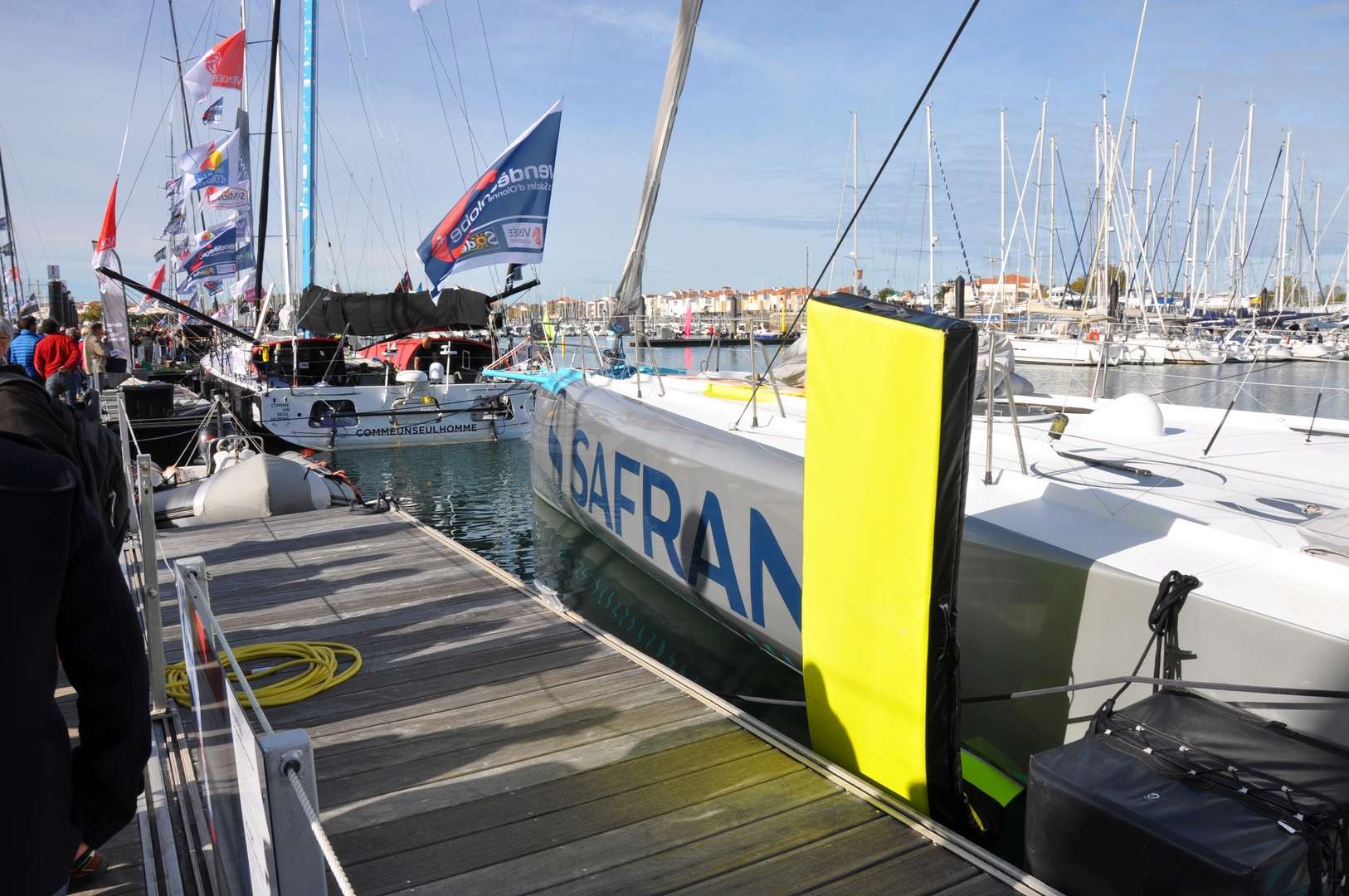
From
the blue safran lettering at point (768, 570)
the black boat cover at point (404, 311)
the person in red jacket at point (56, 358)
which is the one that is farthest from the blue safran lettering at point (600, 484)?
the black boat cover at point (404, 311)

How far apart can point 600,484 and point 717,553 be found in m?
2.03

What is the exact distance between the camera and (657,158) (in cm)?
522

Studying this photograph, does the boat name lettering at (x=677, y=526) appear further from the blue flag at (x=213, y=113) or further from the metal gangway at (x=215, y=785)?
the blue flag at (x=213, y=113)

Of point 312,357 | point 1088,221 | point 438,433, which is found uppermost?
point 1088,221

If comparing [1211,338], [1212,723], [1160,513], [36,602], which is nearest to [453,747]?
[36,602]

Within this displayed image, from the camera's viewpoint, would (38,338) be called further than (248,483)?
Yes

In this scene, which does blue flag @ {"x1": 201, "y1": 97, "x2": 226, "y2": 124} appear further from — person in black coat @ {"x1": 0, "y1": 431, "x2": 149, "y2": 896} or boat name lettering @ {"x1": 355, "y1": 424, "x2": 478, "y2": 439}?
person in black coat @ {"x1": 0, "y1": 431, "x2": 149, "y2": 896}

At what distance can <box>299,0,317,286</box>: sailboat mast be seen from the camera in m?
17.4

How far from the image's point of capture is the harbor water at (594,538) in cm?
527

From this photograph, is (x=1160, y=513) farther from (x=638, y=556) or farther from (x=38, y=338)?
(x=38, y=338)

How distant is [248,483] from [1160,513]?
284 inches

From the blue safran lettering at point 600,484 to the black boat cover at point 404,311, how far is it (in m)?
9.48

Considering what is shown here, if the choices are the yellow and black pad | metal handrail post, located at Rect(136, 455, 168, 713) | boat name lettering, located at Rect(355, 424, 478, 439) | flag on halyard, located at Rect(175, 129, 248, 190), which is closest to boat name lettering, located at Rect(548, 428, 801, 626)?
the yellow and black pad

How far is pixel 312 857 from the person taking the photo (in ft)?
4.68
